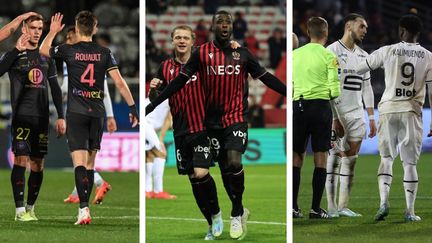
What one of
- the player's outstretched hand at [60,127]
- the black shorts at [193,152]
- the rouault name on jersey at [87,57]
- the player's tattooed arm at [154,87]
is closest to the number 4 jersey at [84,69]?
the rouault name on jersey at [87,57]

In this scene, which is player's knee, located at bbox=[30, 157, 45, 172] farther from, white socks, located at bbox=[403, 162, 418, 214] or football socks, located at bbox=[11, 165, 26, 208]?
white socks, located at bbox=[403, 162, 418, 214]

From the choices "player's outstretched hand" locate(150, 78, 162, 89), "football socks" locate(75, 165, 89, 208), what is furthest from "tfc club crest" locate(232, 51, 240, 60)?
"football socks" locate(75, 165, 89, 208)

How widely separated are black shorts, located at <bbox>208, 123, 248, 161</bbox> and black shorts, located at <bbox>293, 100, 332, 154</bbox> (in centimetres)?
92

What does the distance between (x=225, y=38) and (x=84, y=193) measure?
180cm

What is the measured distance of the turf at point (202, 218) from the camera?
8.09 meters

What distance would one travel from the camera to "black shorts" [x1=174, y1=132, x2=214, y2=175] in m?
7.78

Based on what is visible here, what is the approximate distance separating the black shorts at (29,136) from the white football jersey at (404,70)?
2.73 meters

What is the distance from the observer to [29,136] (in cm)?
908

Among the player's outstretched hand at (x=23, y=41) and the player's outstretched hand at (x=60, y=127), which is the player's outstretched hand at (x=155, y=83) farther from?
the player's outstretched hand at (x=23, y=41)

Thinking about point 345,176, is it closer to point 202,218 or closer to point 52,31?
point 202,218

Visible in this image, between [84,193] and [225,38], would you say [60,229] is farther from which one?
[225,38]

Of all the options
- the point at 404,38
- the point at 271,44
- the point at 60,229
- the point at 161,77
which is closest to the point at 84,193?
the point at 60,229

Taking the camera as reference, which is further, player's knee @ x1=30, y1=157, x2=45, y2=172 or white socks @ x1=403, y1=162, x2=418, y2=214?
player's knee @ x1=30, y1=157, x2=45, y2=172

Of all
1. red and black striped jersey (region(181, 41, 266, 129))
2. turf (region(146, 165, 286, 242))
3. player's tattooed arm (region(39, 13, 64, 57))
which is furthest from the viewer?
player's tattooed arm (region(39, 13, 64, 57))
